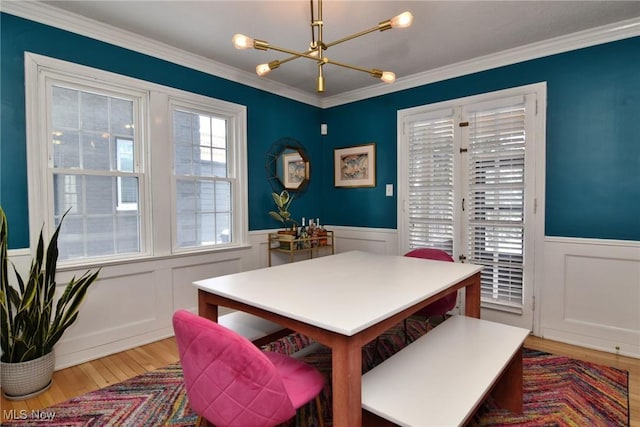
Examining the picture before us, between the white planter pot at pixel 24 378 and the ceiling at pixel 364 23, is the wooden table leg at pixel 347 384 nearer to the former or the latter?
the white planter pot at pixel 24 378

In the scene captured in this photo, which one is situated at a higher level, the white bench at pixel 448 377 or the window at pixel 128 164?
the window at pixel 128 164

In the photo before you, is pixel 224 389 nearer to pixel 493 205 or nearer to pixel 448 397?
pixel 448 397

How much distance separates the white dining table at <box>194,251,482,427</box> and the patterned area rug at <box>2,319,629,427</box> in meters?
0.61

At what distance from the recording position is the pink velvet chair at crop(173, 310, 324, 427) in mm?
1186

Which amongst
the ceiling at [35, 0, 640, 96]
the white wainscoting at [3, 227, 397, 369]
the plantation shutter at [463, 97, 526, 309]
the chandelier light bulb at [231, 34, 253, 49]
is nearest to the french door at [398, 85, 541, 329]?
the plantation shutter at [463, 97, 526, 309]

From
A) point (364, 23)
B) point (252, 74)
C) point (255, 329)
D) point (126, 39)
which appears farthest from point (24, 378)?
point (364, 23)

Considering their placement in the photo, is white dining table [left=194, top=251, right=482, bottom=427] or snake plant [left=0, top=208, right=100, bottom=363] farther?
snake plant [left=0, top=208, right=100, bottom=363]

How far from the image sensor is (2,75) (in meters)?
2.21

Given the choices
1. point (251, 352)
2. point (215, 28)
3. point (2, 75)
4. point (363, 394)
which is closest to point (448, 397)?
point (363, 394)

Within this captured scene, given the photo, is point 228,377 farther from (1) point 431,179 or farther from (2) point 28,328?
(1) point 431,179

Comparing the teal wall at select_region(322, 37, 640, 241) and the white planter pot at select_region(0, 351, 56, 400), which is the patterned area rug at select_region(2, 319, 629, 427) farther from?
the teal wall at select_region(322, 37, 640, 241)

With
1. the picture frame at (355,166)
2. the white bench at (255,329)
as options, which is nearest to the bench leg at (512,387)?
the white bench at (255,329)

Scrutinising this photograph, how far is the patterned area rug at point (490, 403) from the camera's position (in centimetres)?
189

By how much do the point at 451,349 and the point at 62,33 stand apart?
331cm
